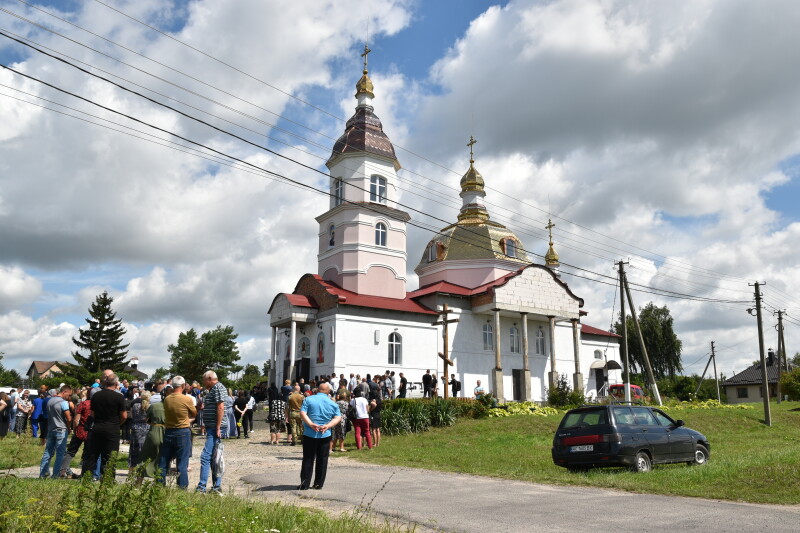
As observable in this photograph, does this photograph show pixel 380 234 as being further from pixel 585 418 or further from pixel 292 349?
pixel 585 418

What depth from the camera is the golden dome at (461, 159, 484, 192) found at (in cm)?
4481

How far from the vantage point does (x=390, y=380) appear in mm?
27375

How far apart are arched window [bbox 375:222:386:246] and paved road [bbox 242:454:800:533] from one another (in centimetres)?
2368

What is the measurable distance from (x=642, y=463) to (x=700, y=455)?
2.51 metres

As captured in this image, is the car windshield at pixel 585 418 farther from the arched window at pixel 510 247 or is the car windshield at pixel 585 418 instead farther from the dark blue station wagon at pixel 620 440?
the arched window at pixel 510 247

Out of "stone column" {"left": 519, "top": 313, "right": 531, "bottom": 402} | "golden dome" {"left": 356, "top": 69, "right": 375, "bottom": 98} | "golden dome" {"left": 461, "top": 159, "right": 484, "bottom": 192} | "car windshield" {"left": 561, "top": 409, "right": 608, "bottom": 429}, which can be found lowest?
"car windshield" {"left": 561, "top": 409, "right": 608, "bottom": 429}

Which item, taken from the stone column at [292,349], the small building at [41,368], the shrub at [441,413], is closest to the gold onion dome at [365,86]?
the stone column at [292,349]

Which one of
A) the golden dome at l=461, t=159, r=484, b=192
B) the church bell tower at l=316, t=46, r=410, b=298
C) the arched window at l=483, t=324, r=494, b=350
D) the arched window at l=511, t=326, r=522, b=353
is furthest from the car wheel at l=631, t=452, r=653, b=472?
A: the golden dome at l=461, t=159, r=484, b=192

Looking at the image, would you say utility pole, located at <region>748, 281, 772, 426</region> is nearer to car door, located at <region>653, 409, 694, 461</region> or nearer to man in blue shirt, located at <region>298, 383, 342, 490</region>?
car door, located at <region>653, 409, 694, 461</region>

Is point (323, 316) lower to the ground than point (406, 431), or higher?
higher

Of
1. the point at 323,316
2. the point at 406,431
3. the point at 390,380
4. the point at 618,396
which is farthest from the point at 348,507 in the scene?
the point at 618,396

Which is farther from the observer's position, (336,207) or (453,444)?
(336,207)

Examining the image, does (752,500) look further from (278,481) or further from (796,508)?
(278,481)

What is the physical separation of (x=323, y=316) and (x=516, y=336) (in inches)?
468
